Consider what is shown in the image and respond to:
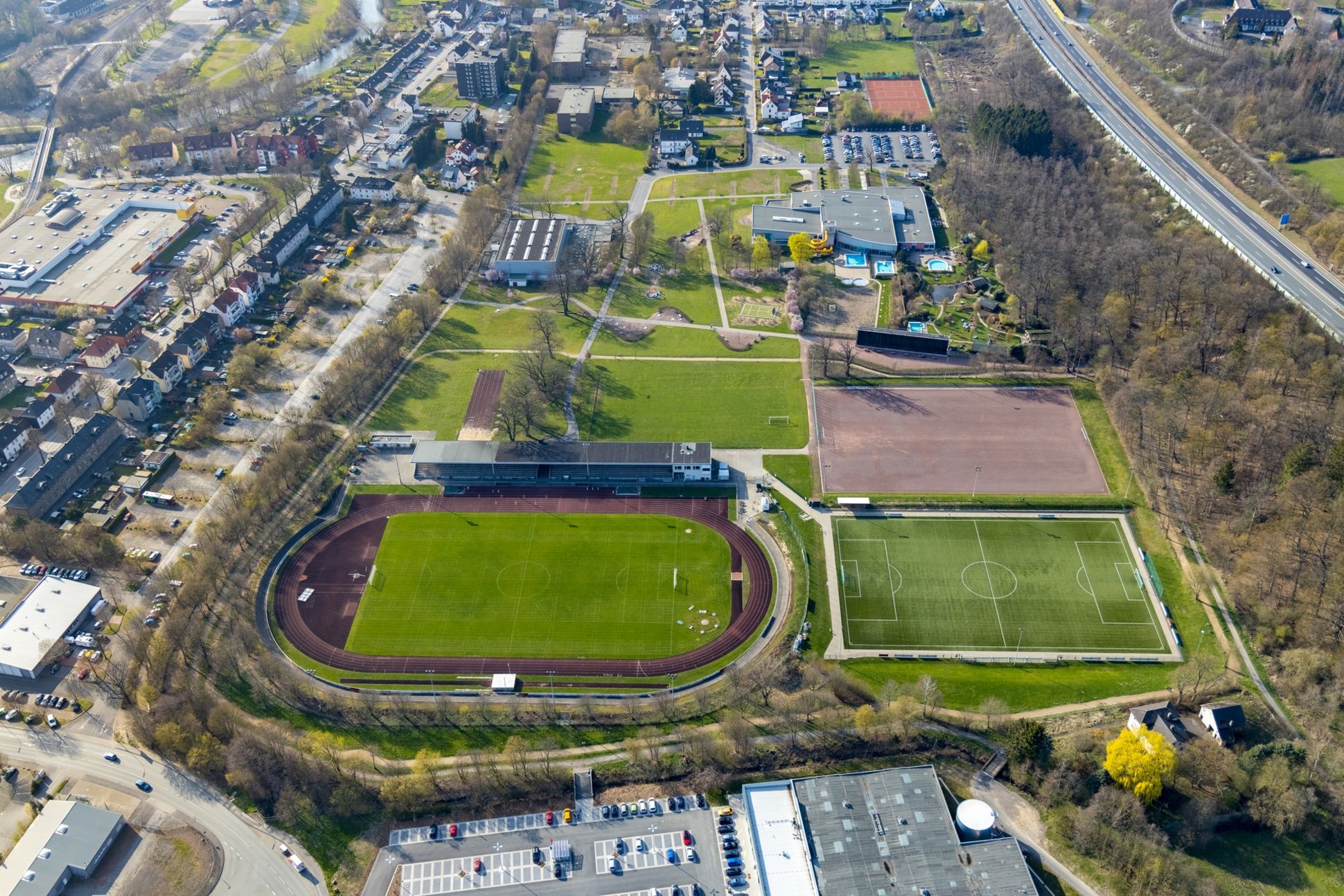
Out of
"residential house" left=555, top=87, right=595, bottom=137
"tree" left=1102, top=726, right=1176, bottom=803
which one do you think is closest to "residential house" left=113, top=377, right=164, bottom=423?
"residential house" left=555, top=87, right=595, bottom=137

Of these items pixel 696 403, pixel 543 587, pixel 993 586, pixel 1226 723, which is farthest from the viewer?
pixel 696 403

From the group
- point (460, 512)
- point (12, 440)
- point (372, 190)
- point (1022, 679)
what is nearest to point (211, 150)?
point (372, 190)

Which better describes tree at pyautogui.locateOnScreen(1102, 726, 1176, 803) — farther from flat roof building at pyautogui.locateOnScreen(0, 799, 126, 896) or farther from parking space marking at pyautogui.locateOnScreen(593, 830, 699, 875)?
flat roof building at pyautogui.locateOnScreen(0, 799, 126, 896)

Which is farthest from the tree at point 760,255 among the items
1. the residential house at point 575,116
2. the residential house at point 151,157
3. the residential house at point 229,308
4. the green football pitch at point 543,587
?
the residential house at point 151,157

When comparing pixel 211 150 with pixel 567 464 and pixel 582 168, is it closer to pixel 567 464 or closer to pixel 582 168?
pixel 582 168

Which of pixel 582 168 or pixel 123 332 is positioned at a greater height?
pixel 582 168

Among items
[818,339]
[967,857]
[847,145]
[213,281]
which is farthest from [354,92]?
[967,857]

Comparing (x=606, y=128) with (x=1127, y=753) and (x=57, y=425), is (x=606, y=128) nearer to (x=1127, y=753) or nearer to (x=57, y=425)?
(x=57, y=425)
